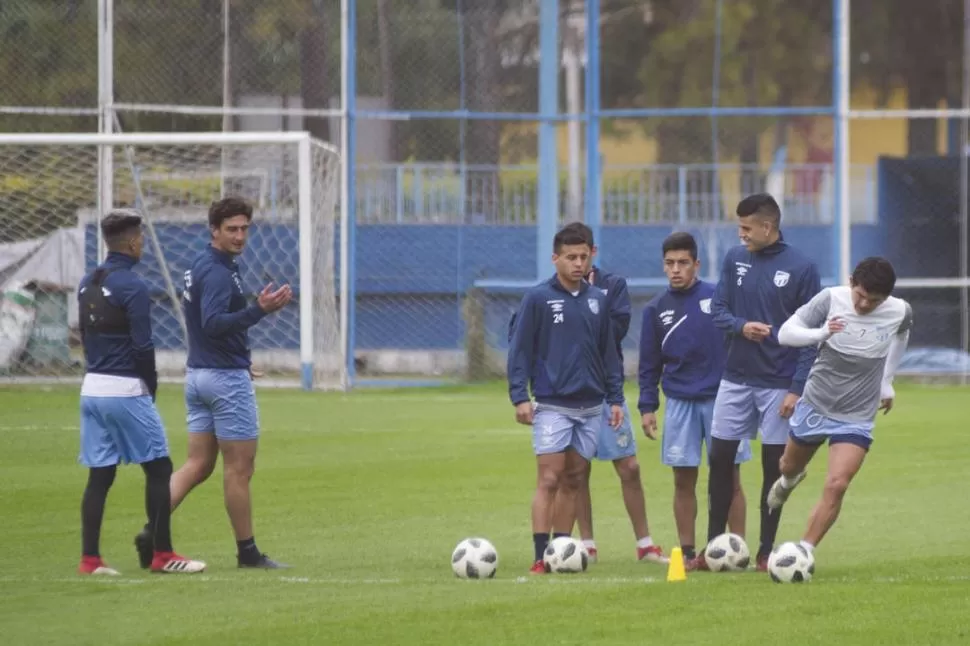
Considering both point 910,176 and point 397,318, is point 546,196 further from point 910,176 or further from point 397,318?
point 910,176

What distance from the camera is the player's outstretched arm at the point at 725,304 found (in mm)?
9741

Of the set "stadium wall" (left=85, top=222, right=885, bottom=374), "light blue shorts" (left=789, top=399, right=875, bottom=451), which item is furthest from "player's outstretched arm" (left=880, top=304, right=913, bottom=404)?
"stadium wall" (left=85, top=222, right=885, bottom=374)

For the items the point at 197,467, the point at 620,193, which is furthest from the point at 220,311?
the point at 620,193

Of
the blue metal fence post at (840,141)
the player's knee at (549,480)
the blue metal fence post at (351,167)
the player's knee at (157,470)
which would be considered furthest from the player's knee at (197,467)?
the blue metal fence post at (840,141)

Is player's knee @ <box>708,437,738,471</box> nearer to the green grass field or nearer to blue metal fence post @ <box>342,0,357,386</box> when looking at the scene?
the green grass field

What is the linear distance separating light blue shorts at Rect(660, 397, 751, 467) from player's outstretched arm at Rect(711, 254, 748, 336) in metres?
0.62

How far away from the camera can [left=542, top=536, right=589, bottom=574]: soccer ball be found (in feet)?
31.4

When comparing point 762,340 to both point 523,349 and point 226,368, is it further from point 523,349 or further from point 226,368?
point 226,368

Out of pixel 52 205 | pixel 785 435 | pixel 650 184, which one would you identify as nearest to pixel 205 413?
pixel 785 435

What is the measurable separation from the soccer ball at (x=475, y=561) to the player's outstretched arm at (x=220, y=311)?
64.7 inches

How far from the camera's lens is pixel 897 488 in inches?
543

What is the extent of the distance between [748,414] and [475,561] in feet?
5.67

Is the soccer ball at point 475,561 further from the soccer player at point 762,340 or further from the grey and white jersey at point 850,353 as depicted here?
the grey and white jersey at point 850,353

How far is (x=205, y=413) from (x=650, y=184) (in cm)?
1627
